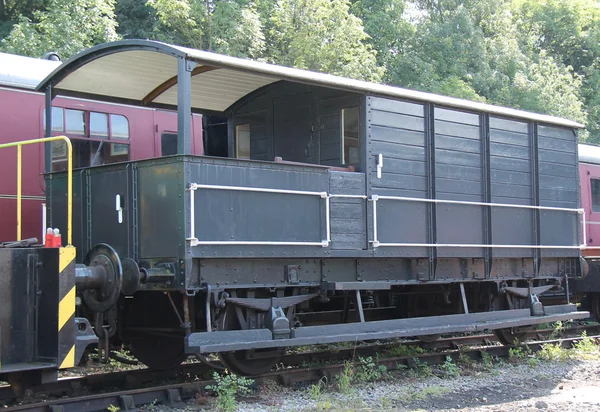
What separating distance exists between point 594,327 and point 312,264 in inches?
305

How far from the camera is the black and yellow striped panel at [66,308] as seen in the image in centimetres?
646

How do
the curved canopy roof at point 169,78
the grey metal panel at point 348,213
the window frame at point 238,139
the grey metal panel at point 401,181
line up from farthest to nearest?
the window frame at point 238,139 → the grey metal panel at point 401,181 → the grey metal panel at point 348,213 → the curved canopy roof at point 169,78

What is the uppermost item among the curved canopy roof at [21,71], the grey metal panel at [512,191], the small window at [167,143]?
the curved canopy roof at [21,71]

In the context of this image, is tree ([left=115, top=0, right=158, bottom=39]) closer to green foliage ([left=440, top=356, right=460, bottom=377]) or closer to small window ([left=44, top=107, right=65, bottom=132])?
small window ([left=44, top=107, right=65, bottom=132])

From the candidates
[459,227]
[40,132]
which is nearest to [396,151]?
[459,227]

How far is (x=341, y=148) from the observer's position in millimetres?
9383

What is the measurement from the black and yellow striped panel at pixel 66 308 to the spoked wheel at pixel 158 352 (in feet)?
8.72

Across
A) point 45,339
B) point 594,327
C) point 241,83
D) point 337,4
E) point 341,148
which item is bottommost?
point 594,327

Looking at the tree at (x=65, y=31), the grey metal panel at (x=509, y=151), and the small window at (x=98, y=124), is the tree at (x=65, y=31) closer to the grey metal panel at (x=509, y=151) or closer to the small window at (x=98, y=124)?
the small window at (x=98, y=124)

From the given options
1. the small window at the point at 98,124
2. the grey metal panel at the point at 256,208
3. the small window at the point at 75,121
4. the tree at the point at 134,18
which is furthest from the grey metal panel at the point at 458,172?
the tree at the point at 134,18

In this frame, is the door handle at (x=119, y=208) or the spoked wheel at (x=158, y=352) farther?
the spoked wheel at (x=158, y=352)

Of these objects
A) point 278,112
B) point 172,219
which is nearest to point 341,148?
point 278,112

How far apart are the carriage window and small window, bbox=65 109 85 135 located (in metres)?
3.51

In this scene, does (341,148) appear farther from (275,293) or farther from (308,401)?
(308,401)
